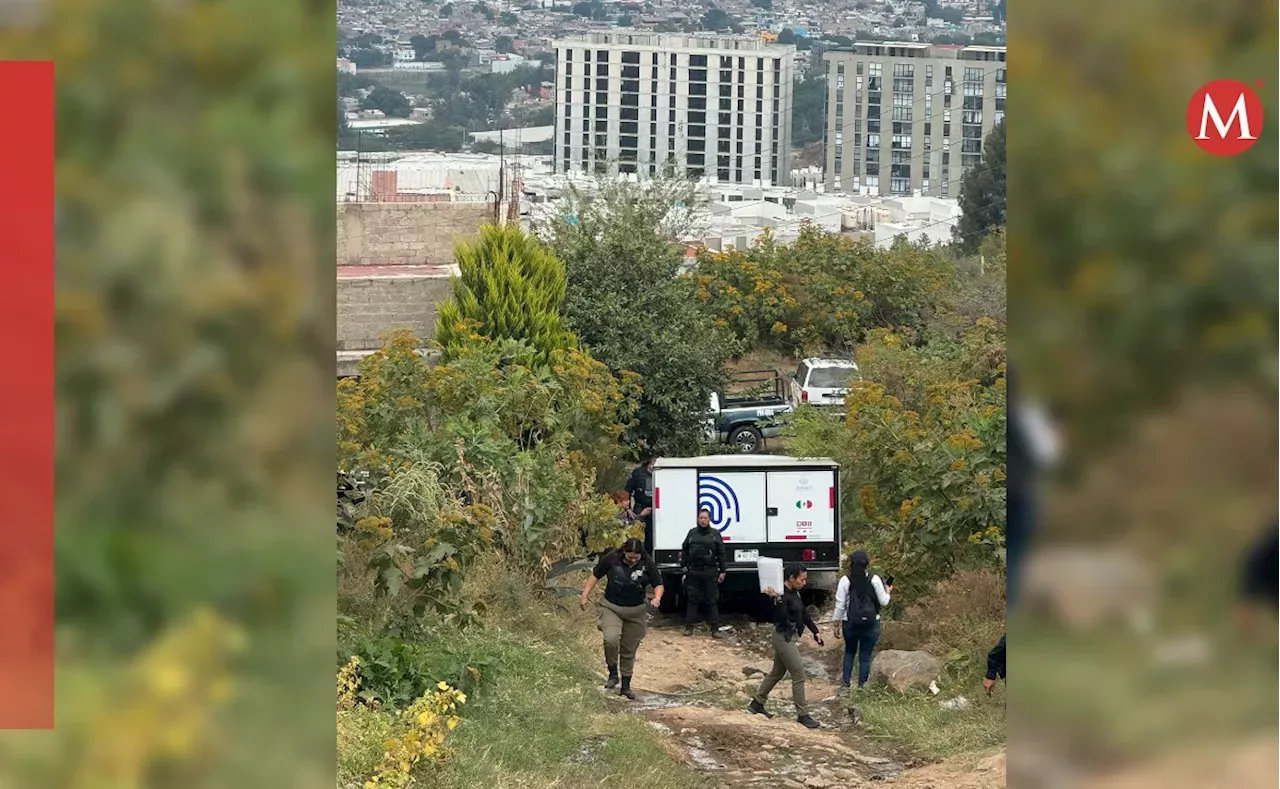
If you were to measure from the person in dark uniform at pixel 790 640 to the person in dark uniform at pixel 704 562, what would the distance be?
83.7 inches

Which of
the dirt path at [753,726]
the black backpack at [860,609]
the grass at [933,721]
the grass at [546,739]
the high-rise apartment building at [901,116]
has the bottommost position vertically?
the dirt path at [753,726]

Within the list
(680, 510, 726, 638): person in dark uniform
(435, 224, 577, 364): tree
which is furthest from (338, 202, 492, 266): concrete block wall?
(680, 510, 726, 638): person in dark uniform

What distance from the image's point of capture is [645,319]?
23.4 m

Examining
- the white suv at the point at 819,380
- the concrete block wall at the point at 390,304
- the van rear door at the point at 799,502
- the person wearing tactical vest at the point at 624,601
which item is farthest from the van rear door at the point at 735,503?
the white suv at the point at 819,380

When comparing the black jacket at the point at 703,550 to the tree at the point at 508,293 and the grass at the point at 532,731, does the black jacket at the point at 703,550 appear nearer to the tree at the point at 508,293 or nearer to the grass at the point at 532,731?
the grass at the point at 532,731

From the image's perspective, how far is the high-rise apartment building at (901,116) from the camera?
86625 millimetres

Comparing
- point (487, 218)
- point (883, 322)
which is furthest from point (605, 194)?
point (883, 322)
